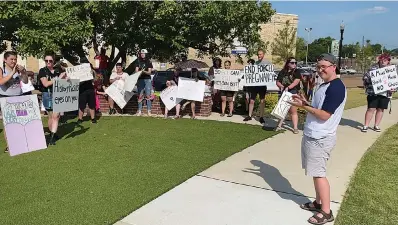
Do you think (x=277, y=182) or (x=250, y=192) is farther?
(x=277, y=182)

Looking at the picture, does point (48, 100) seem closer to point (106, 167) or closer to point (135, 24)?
point (106, 167)

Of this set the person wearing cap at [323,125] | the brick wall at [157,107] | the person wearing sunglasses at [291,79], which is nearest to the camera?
the person wearing cap at [323,125]

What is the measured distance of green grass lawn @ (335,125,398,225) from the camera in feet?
13.0

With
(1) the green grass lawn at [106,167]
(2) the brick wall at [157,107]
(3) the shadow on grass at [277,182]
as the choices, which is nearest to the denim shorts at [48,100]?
(1) the green grass lawn at [106,167]

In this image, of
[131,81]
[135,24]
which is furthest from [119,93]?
[135,24]

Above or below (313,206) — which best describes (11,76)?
above

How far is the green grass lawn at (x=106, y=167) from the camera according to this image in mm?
4188

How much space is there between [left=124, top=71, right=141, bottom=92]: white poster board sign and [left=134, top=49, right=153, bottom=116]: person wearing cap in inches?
6.5

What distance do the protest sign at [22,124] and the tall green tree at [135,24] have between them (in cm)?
302

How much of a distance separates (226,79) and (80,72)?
11.9ft

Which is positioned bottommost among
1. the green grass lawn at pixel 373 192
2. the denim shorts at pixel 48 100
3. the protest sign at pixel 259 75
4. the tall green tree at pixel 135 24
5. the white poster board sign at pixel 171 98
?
the green grass lawn at pixel 373 192

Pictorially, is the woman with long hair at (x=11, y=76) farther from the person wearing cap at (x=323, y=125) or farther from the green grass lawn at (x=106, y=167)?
the person wearing cap at (x=323, y=125)

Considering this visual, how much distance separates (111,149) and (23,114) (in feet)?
5.23

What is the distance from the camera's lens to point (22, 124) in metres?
6.61
